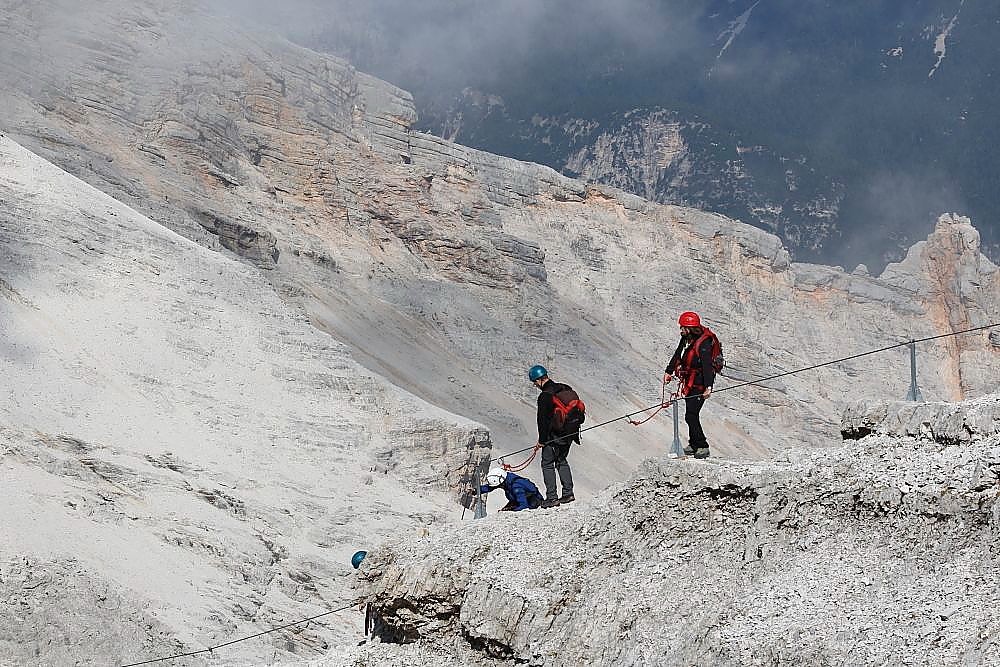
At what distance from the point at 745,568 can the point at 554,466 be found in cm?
389

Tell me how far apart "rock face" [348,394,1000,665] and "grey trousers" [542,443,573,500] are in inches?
56.7

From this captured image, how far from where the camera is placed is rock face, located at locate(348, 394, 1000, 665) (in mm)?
6742

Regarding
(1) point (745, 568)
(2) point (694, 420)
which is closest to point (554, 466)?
(2) point (694, 420)

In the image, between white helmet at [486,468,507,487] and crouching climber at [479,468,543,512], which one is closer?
crouching climber at [479,468,543,512]

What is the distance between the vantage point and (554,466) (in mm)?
11562

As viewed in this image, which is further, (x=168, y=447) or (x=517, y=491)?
(x=168, y=447)

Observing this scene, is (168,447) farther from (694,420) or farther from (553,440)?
(694,420)

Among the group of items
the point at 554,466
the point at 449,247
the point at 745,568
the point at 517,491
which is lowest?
the point at 745,568

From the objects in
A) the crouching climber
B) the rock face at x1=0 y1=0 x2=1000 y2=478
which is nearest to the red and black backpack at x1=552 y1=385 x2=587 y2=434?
the crouching climber

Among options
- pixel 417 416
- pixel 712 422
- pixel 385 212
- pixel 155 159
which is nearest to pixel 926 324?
pixel 712 422

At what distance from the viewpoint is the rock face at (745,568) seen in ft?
22.1

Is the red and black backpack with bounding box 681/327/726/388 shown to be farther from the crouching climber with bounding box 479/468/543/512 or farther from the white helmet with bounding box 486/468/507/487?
the white helmet with bounding box 486/468/507/487

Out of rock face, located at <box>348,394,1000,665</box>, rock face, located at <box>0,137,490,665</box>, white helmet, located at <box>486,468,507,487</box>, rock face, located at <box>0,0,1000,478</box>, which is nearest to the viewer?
rock face, located at <box>348,394,1000,665</box>

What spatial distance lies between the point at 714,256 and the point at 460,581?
4930cm
